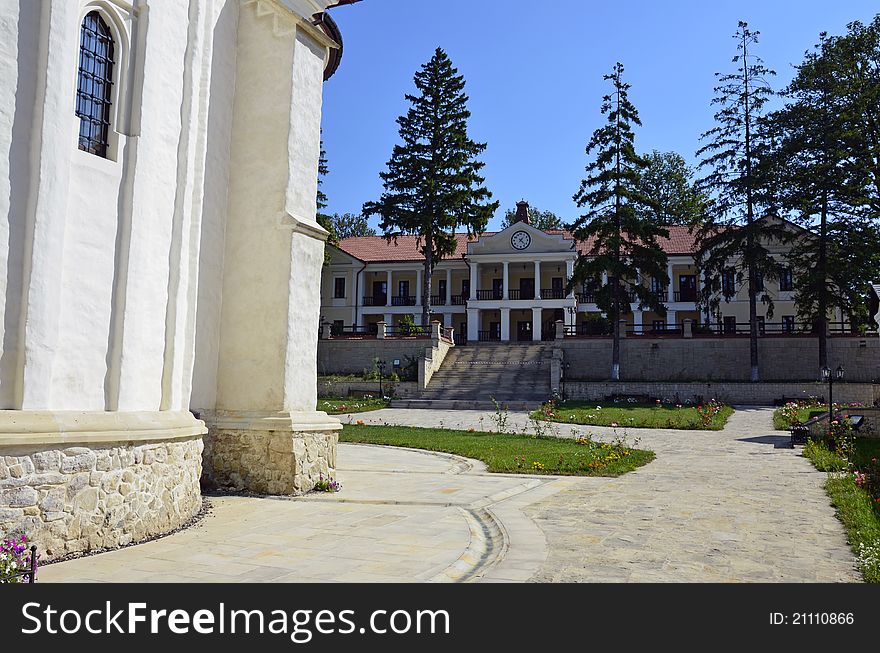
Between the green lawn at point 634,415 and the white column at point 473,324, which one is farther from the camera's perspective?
the white column at point 473,324

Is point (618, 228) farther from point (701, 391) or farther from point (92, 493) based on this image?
point (92, 493)

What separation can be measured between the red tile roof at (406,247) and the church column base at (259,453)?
4094 cm

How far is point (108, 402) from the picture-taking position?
6723mm

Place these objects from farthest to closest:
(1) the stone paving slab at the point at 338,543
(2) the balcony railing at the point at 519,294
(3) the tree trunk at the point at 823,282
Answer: (2) the balcony railing at the point at 519,294, (3) the tree trunk at the point at 823,282, (1) the stone paving slab at the point at 338,543

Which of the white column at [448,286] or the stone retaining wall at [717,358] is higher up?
the white column at [448,286]

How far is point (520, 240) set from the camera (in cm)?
4878

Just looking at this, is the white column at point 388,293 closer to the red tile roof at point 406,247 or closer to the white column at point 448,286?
the red tile roof at point 406,247

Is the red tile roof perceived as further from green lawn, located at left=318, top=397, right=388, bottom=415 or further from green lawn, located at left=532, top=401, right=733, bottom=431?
green lawn, located at left=532, top=401, right=733, bottom=431

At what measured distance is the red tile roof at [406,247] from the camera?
165 ft

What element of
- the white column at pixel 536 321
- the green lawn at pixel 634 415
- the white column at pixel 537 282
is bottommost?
the green lawn at pixel 634 415

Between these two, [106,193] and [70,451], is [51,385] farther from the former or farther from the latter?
[106,193]

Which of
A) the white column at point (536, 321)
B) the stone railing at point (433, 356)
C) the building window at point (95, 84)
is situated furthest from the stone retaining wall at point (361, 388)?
the building window at point (95, 84)
